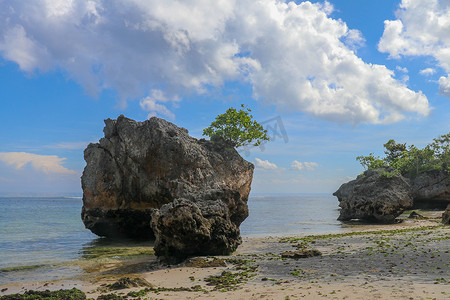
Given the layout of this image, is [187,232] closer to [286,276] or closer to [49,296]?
[286,276]

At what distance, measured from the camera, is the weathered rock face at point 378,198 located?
36.5 m

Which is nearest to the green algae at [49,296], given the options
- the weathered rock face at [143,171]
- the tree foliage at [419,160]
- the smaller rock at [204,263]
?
the smaller rock at [204,263]

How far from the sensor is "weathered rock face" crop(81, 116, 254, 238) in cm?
2660

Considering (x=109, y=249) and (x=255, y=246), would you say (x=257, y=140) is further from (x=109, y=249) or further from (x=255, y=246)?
(x=109, y=249)

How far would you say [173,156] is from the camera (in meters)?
26.5

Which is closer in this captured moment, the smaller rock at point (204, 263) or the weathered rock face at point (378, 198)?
the smaller rock at point (204, 263)

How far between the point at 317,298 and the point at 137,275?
27.8ft

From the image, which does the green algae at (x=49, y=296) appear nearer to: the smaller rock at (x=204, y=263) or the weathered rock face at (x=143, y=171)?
the smaller rock at (x=204, y=263)

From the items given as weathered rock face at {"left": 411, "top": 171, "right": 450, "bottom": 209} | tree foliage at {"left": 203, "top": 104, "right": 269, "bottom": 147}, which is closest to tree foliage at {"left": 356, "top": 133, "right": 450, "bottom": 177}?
weathered rock face at {"left": 411, "top": 171, "right": 450, "bottom": 209}

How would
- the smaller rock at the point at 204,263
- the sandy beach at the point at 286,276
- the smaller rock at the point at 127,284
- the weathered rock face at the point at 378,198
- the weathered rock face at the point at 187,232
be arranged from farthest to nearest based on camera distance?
1. the weathered rock face at the point at 378,198
2. the weathered rock face at the point at 187,232
3. the smaller rock at the point at 204,263
4. the smaller rock at the point at 127,284
5. the sandy beach at the point at 286,276

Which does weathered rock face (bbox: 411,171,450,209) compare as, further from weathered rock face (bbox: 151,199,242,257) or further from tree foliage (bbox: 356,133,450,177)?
weathered rock face (bbox: 151,199,242,257)

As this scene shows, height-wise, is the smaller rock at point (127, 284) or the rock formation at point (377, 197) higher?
the rock formation at point (377, 197)

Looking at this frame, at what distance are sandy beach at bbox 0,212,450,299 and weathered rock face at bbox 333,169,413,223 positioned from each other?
18.3 metres

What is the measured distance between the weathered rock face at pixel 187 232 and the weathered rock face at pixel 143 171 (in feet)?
21.4
